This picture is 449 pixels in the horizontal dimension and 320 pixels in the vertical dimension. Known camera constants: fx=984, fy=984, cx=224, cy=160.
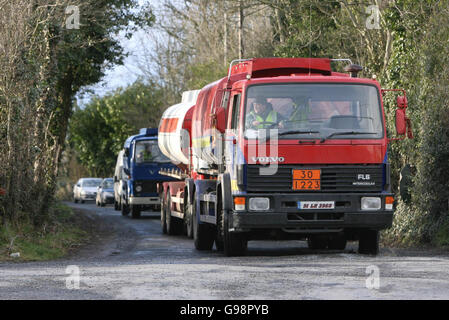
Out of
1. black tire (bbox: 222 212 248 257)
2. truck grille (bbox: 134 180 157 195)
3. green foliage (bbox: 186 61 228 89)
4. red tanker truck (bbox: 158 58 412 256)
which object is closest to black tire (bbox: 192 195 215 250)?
black tire (bbox: 222 212 248 257)

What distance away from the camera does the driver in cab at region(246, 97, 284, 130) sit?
15188 mm

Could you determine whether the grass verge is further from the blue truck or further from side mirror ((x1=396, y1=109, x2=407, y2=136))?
the blue truck

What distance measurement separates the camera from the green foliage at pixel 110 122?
62.6 meters

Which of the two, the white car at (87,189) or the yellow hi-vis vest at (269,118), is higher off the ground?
the yellow hi-vis vest at (269,118)

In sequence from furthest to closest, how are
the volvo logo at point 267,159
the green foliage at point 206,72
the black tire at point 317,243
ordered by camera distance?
the green foliage at point 206,72 < the black tire at point 317,243 < the volvo logo at point 267,159

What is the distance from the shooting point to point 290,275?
483 inches

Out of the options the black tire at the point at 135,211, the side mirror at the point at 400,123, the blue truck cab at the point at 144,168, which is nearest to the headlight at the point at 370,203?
the side mirror at the point at 400,123

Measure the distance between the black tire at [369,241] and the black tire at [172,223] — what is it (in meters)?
8.14

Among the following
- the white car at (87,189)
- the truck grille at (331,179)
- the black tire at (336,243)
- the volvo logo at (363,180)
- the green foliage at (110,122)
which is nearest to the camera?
the truck grille at (331,179)

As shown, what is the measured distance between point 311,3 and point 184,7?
63.4 feet

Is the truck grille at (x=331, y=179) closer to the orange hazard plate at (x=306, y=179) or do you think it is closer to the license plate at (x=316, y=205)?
the orange hazard plate at (x=306, y=179)
